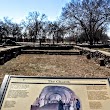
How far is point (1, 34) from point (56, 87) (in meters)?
74.5

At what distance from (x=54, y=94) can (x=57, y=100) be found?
0.44 ft

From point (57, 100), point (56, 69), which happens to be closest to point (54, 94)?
point (57, 100)

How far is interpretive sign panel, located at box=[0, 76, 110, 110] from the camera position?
4.12 metres

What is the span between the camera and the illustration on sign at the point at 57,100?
13.4ft

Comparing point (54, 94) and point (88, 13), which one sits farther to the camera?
point (88, 13)

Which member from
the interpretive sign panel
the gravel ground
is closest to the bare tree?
the gravel ground

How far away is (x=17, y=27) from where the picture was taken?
81125mm

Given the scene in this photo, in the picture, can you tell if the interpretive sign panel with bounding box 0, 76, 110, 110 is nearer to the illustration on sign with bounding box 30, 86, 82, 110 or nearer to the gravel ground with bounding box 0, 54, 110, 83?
the illustration on sign with bounding box 30, 86, 82, 110

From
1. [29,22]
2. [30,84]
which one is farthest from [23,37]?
[30,84]

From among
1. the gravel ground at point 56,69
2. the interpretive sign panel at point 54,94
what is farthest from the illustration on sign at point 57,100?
the gravel ground at point 56,69

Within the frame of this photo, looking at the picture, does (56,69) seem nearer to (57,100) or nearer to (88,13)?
(57,100)

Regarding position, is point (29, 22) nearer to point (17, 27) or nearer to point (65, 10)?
point (17, 27)

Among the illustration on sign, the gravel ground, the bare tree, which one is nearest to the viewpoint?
the illustration on sign

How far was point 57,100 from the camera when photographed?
415 cm
